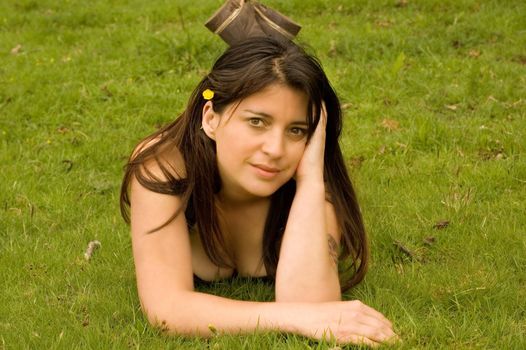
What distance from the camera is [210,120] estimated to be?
336cm

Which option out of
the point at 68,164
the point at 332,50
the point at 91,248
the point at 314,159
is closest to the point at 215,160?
the point at 314,159

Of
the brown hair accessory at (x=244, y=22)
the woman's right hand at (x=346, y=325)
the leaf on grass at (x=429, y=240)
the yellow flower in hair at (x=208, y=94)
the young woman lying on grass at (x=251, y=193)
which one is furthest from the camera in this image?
the leaf on grass at (x=429, y=240)

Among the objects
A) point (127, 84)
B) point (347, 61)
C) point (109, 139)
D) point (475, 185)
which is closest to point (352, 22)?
point (347, 61)

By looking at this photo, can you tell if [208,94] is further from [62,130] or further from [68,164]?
[62,130]

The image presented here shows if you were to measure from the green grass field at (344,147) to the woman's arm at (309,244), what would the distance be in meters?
0.29

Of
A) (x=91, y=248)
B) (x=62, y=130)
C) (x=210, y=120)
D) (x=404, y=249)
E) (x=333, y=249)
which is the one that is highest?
(x=210, y=120)

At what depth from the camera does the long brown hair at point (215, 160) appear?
3209 millimetres

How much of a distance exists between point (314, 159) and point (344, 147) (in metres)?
2.37

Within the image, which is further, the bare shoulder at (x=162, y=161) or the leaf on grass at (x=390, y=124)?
the leaf on grass at (x=390, y=124)

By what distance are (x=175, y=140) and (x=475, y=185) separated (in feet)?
7.50

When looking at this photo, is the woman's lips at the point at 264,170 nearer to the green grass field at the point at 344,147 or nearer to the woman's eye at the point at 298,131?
the woman's eye at the point at 298,131

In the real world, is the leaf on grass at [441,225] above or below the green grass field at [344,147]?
above

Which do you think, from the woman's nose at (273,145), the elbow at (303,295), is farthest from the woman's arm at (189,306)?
the woman's nose at (273,145)

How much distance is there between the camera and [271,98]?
3.16m
